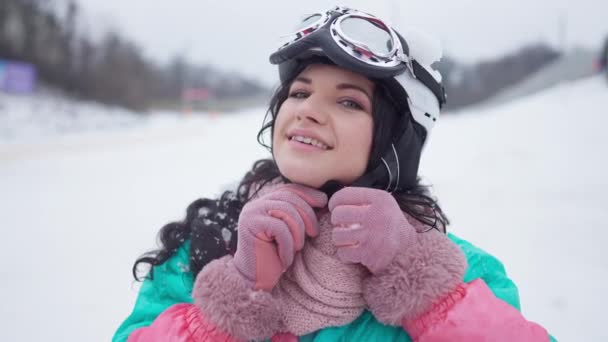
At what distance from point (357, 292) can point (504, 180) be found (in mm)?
5615

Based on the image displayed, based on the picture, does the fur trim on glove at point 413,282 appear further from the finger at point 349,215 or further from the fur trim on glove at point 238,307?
the fur trim on glove at point 238,307

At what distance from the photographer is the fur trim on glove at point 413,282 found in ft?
3.61

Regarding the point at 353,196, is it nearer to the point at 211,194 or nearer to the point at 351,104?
the point at 351,104

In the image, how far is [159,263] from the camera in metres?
1.47

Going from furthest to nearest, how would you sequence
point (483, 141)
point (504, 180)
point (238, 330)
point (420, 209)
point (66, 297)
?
1. point (483, 141)
2. point (504, 180)
3. point (66, 297)
4. point (420, 209)
5. point (238, 330)

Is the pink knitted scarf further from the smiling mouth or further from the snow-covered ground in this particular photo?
the snow-covered ground

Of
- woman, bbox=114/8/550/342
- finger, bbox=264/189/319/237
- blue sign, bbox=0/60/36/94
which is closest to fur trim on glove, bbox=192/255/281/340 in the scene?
woman, bbox=114/8/550/342

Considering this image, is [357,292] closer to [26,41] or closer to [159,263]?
[159,263]

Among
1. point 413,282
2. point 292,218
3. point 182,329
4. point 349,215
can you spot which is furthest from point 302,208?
point 182,329

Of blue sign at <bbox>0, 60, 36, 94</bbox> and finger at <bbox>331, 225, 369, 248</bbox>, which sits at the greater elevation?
finger at <bbox>331, 225, 369, 248</bbox>

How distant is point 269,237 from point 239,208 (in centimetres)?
47

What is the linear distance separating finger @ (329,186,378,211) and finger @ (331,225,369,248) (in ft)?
0.26

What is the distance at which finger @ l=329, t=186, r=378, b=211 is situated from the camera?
3.79 ft

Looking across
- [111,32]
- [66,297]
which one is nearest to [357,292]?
[66,297]
